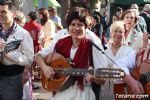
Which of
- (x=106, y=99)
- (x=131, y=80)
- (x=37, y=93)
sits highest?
(x=131, y=80)

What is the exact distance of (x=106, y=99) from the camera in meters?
5.34

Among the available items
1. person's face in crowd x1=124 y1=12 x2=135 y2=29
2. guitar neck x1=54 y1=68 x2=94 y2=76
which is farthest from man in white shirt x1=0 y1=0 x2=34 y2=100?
person's face in crowd x1=124 y1=12 x2=135 y2=29

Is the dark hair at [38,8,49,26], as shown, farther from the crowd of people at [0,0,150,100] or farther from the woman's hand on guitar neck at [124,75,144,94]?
the woman's hand on guitar neck at [124,75,144,94]

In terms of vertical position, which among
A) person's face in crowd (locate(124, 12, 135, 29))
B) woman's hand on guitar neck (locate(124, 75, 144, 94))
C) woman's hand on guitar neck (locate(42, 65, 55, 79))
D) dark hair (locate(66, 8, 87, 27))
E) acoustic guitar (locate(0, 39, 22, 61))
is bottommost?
woman's hand on guitar neck (locate(124, 75, 144, 94))

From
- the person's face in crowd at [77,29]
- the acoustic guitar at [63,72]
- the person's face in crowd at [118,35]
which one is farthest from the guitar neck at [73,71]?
the person's face in crowd at [118,35]

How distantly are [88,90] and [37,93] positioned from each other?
169 inches

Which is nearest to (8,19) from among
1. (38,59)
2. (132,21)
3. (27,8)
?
(38,59)

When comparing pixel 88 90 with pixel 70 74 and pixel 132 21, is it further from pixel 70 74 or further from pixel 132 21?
pixel 132 21

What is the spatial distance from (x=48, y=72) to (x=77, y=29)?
0.57 m

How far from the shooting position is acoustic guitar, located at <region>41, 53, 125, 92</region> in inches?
176

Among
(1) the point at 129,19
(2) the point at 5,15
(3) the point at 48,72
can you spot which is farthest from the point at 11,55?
(1) the point at 129,19

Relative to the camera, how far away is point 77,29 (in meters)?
4.76

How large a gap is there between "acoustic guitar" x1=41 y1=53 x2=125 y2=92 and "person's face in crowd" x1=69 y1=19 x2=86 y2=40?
288 mm

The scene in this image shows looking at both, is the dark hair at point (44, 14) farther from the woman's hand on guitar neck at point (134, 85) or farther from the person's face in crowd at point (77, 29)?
the woman's hand on guitar neck at point (134, 85)
